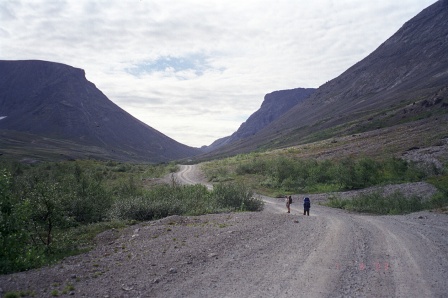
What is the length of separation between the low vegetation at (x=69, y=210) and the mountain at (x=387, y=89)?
51380mm

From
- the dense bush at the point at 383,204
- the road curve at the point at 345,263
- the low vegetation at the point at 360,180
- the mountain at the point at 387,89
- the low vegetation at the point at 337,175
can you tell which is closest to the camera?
the road curve at the point at 345,263

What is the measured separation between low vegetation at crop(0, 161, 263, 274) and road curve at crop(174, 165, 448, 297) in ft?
18.0

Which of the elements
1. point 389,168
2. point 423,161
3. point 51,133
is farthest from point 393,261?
point 51,133

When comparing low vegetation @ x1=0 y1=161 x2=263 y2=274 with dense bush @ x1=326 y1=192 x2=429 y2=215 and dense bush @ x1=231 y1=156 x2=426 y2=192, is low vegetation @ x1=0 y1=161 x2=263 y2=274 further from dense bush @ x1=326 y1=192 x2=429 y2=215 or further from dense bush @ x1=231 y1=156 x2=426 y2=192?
dense bush @ x1=231 y1=156 x2=426 y2=192

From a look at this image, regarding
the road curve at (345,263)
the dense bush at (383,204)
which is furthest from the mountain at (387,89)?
the road curve at (345,263)

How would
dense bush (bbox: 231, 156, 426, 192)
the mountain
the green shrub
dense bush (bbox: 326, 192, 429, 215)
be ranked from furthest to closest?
1. the mountain
2. dense bush (bbox: 231, 156, 426, 192)
3. the green shrub
4. dense bush (bbox: 326, 192, 429, 215)

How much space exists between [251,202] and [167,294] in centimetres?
1445

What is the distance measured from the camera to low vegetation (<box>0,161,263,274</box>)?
9766mm

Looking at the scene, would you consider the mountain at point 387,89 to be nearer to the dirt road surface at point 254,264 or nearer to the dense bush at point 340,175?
the dense bush at point 340,175

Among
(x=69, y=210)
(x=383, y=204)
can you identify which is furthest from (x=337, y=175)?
(x=69, y=210)

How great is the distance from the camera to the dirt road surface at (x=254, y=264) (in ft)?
23.7

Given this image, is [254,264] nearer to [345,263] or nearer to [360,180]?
[345,263]

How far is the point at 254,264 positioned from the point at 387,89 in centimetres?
11715

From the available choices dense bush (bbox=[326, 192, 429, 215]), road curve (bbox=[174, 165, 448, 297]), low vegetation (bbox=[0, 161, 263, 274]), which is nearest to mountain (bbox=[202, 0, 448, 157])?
dense bush (bbox=[326, 192, 429, 215])
